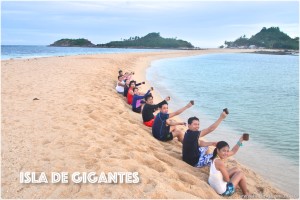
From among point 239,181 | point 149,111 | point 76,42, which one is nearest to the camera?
point 239,181

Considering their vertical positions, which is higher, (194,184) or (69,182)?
(69,182)

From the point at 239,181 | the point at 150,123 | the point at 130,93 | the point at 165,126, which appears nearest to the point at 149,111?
the point at 150,123

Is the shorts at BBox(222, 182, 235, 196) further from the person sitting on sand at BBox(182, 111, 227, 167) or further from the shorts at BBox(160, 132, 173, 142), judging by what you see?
the shorts at BBox(160, 132, 173, 142)

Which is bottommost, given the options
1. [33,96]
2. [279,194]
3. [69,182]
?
[279,194]

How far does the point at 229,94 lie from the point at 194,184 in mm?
12270

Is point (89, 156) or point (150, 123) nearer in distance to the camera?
point (89, 156)

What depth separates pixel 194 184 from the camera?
4.91m

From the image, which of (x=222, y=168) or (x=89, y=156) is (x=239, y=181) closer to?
(x=222, y=168)

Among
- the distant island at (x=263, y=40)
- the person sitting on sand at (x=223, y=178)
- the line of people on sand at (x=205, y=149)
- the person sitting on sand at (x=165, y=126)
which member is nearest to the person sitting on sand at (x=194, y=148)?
the line of people on sand at (x=205, y=149)

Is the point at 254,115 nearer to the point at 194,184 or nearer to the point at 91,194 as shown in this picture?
the point at 194,184

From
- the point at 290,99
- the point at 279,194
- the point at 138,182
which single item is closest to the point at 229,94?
the point at 290,99

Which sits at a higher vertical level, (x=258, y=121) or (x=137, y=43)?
(x=137, y=43)

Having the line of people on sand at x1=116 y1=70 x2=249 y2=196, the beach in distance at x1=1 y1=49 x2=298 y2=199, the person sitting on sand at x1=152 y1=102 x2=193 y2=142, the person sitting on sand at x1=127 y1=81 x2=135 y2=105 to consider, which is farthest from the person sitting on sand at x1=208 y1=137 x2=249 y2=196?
the person sitting on sand at x1=127 y1=81 x2=135 y2=105

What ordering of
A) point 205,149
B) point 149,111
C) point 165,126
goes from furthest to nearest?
1. point 149,111
2. point 165,126
3. point 205,149
